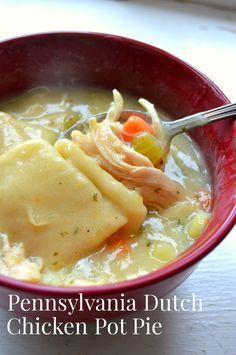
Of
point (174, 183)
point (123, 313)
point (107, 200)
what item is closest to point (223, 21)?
point (174, 183)

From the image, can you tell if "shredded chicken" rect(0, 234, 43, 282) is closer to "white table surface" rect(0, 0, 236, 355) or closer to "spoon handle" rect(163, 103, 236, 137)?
"white table surface" rect(0, 0, 236, 355)

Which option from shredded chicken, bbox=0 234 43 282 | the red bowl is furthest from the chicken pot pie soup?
the red bowl

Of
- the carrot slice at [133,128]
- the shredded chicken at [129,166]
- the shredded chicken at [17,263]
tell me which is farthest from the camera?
the carrot slice at [133,128]

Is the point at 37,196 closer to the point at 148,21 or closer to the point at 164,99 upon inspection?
the point at 164,99

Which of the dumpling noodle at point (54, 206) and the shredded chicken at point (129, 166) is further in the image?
the shredded chicken at point (129, 166)

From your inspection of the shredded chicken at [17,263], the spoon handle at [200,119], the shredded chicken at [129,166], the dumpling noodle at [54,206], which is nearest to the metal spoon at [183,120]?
the spoon handle at [200,119]

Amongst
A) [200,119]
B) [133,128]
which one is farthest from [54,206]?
[200,119]

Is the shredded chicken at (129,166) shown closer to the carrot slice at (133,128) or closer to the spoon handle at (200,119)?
the carrot slice at (133,128)
